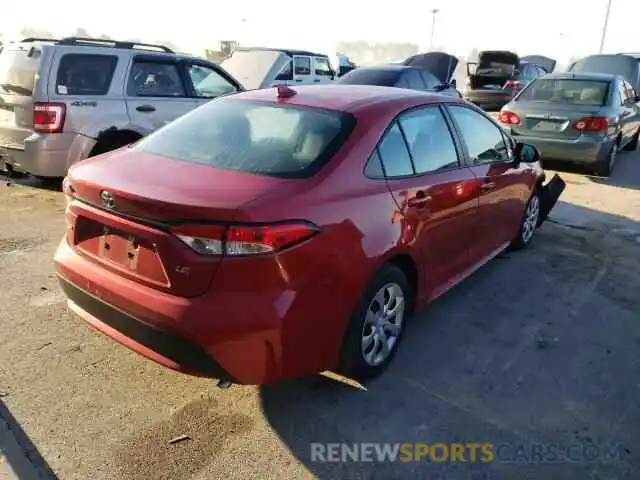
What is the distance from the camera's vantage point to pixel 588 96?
891 cm

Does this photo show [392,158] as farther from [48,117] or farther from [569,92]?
[569,92]

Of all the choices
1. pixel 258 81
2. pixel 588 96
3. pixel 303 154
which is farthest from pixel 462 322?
pixel 258 81

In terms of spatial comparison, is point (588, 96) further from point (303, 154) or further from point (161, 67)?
point (303, 154)

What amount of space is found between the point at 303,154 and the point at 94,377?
168 centimetres

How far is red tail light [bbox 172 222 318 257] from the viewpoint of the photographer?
2.36m

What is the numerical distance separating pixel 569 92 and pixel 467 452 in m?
7.86

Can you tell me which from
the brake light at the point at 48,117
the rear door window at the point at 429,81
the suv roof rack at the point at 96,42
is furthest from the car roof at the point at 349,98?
the rear door window at the point at 429,81

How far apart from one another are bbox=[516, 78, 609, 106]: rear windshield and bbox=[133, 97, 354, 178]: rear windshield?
7.00 meters

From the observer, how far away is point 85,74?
20.6 ft

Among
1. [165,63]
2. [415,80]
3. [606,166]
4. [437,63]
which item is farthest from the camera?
[437,63]

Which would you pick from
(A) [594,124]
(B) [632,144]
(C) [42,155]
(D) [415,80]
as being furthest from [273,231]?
(B) [632,144]

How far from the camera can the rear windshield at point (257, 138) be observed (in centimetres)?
287

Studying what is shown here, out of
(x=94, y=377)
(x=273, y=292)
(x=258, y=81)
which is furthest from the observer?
(x=258, y=81)

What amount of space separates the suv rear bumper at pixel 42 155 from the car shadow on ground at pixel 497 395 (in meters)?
4.23
